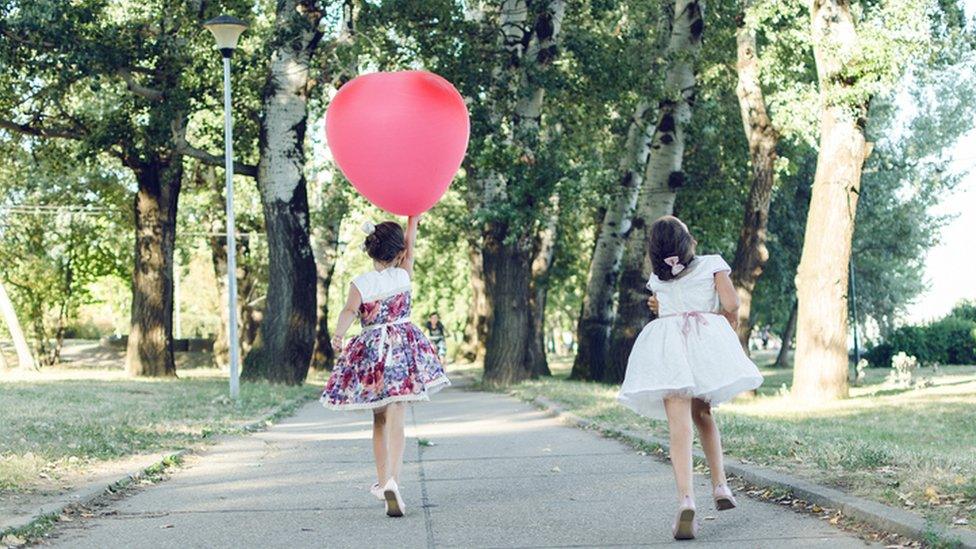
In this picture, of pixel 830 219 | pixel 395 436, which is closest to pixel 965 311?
pixel 830 219

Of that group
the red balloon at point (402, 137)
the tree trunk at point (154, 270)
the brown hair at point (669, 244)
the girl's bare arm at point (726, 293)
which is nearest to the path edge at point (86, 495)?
the red balloon at point (402, 137)

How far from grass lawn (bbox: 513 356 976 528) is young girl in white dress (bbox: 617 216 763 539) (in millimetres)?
1192

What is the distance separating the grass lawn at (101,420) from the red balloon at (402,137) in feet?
10.2

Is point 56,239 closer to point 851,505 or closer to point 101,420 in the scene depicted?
point 101,420

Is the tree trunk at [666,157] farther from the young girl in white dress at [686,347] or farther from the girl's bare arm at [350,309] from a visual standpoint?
the young girl in white dress at [686,347]

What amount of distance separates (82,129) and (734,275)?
13896 millimetres

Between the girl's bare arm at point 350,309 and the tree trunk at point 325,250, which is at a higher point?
the tree trunk at point 325,250

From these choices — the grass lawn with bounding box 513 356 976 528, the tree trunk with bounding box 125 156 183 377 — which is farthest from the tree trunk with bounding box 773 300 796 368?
the tree trunk with bounding box 125 156 183 377

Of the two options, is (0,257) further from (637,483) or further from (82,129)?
(637,483)

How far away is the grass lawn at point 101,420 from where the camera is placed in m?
10.5

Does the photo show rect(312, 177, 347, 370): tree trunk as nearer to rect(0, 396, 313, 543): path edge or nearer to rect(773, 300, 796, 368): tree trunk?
rect(773, 300, 796, 368): tree trunk

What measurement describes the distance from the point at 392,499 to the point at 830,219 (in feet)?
40.8

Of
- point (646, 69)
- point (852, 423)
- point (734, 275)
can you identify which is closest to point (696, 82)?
point (646, 69)

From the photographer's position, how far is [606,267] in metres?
30.6
